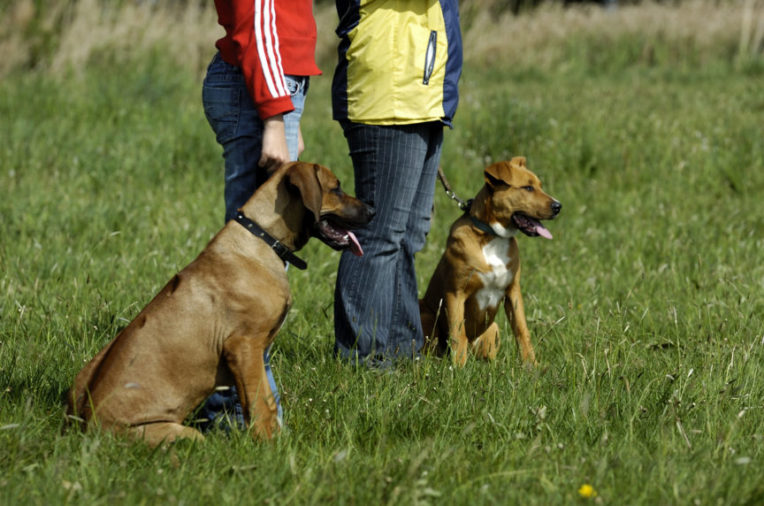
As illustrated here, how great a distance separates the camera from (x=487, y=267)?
4332 millimetres

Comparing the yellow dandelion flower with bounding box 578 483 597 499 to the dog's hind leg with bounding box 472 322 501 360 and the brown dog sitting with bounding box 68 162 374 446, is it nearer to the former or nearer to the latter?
the brown dog sitting with bounding box 68 162 374 446

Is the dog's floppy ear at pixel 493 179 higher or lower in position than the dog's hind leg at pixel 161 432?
higher

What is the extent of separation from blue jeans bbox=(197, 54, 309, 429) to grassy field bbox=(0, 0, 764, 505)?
28 cm

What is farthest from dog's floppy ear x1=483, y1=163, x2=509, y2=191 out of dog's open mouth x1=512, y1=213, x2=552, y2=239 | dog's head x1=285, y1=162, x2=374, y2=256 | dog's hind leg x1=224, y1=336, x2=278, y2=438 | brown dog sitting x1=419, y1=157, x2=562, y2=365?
dog's hind leg x1=224, y1=336, x2=278, y2=438

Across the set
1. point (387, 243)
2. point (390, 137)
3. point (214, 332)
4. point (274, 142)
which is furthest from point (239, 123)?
point (387, 243)

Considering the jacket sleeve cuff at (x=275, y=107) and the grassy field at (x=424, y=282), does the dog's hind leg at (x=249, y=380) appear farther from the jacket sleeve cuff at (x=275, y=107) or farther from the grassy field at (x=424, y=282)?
the jacket sleeve cuff at (x=275, y=107)

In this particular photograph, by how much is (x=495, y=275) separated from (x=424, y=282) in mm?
1265

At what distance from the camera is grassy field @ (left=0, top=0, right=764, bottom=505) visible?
102 inches

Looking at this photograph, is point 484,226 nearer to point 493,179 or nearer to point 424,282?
point 493,179

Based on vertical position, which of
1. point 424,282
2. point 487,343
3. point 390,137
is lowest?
point 424,282

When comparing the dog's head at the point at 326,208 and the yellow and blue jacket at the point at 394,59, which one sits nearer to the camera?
the dog's head at the point at 326,208

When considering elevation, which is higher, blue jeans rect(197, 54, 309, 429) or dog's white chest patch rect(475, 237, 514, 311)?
blue jeans rect(197, 54, 309, 429)

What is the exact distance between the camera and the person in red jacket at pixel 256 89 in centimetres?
304

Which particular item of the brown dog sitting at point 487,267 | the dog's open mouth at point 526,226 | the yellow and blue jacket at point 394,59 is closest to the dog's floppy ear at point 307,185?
the yellow and blue jacket at point 394,59
